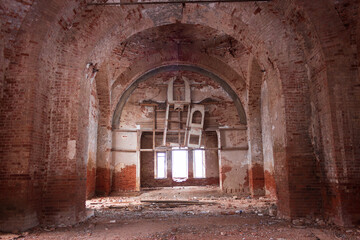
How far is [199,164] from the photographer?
61.9ft

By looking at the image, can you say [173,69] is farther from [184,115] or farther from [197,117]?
[197,117]

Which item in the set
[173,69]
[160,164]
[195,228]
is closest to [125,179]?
[173,69]

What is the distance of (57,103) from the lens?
610cm

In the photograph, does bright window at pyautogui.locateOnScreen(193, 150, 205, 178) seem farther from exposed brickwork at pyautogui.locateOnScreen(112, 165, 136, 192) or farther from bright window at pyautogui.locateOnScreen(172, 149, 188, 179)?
exposed brickwork at pyautogui.locateOnScreen(112, 165, 136, 192)

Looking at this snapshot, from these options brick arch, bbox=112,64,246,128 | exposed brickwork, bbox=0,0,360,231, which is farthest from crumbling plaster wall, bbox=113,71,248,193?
exposed brickwork, bbox=0,0,360,231

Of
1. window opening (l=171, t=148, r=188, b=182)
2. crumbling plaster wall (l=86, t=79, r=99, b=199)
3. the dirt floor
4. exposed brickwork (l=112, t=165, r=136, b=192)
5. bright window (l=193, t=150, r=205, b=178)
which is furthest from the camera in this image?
window opening (l=171, t=148, r=188, b=182)

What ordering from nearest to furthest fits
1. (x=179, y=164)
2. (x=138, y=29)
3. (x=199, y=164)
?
(x=138, y=29) < (x=199, y=164) < (x=179, y=164)

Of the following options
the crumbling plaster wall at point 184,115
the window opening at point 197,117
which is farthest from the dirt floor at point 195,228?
the window opening at point 197,117

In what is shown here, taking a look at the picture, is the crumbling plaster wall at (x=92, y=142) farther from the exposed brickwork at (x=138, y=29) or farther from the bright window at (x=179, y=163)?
the bright window at (x=179, y=163)

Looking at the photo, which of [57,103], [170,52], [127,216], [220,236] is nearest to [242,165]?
[170,52]

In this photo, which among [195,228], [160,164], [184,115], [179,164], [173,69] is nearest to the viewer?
[195,228]

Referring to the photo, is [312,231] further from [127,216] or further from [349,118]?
[127,216]

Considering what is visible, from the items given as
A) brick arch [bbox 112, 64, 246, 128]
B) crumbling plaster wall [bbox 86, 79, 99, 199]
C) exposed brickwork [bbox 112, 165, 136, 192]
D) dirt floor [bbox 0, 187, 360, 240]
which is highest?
brick arch [bbox 112, 64, 246, 128]

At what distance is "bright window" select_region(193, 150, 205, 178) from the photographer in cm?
1849
